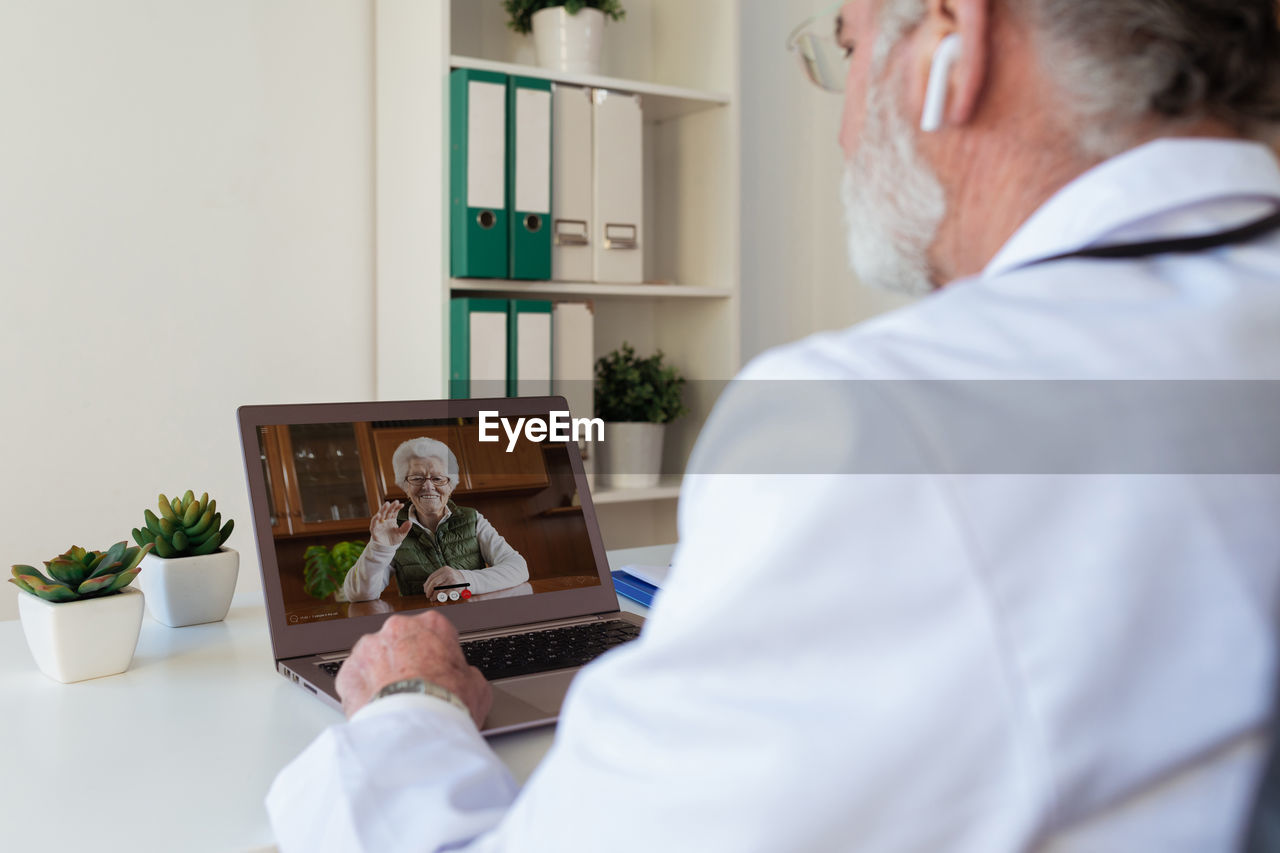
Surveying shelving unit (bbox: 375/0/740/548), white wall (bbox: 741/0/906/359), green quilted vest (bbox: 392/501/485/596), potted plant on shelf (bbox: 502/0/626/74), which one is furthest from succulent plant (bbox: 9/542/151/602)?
white wall (bbox: 741/0/906/359)

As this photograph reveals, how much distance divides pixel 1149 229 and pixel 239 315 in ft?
Result: 6.80

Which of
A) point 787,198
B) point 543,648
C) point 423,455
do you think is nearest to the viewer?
point 543,648

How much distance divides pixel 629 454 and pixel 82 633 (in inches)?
62.5

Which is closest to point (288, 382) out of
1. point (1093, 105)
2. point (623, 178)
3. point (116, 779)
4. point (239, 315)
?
point (239, 315)

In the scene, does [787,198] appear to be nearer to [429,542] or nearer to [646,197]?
[646,197]

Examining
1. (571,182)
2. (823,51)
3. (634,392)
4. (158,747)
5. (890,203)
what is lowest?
(158,747)

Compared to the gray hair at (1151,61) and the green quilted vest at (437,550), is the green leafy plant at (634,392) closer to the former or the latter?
the green quilted vest at (437,550)

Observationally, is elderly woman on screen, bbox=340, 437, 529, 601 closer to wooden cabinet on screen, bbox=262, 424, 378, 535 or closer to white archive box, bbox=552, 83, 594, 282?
wooden cabinet on screen, bbox=262, 424, 378, 535

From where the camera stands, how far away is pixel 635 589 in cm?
130

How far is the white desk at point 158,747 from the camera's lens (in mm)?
677

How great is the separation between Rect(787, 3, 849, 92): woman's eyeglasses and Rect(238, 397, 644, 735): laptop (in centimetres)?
54

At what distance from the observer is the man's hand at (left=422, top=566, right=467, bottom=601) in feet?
3.62

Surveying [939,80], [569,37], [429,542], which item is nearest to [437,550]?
[429,542]

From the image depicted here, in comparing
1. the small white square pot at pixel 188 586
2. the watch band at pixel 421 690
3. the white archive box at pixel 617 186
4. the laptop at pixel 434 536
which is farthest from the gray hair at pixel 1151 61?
the white archive box at pixel 617 186
